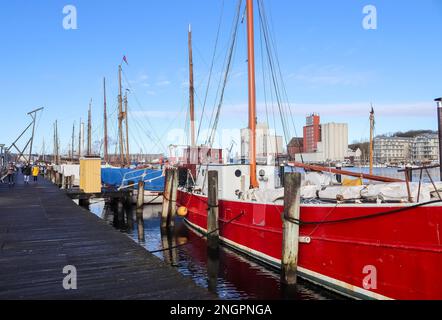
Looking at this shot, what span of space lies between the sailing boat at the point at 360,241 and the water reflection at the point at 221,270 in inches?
18.7

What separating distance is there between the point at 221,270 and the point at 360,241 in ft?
17.5

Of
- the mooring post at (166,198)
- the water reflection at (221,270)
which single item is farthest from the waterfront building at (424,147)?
the water reflection at (221,270)

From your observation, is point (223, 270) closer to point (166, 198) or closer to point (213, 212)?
point (213, 212)

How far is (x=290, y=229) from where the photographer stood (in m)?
10.1

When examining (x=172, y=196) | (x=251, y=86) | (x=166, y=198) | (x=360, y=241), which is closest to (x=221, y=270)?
(x=360, y=241)

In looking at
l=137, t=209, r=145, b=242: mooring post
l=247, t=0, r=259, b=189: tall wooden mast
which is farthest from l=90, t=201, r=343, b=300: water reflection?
l=247, t=0, r=259, b=189: tall wooden mast

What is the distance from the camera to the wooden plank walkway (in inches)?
237

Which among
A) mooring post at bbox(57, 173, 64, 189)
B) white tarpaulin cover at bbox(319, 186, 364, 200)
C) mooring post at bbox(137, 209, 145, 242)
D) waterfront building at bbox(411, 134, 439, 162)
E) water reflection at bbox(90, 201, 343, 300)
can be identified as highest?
waterfront building at bbox(411, 134, 439, 162)

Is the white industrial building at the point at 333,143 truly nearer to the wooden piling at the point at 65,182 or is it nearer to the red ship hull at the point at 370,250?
the wooden piling at the point at 65,182

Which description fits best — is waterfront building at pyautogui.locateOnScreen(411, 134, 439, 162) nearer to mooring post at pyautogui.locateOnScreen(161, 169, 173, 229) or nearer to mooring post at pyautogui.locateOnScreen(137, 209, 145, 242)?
mooring post at pyautogui.locateOnScreen(161, 169, 173, 229)

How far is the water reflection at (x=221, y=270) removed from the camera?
403 inches

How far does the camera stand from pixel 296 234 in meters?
10.1
